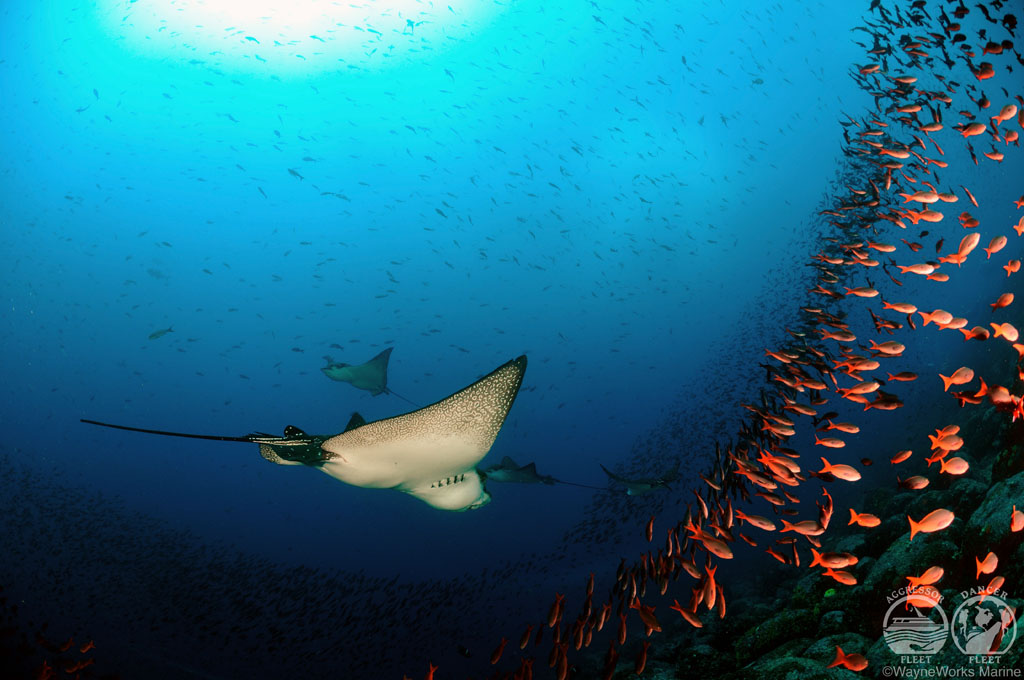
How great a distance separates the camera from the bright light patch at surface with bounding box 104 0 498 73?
1167cm

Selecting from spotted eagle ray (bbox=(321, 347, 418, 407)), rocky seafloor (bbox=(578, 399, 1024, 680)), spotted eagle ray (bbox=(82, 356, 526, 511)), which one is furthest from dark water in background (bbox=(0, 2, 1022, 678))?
spotted eagle ray (bbox=(82, 356, 526, 511))

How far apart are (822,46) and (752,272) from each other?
8938 millimetres

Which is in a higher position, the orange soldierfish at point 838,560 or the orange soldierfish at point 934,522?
the orange soldierfish at point 934,522

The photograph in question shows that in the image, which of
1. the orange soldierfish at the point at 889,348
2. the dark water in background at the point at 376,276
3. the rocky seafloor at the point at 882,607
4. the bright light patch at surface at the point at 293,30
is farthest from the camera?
the dark water in background at the point at 376,276

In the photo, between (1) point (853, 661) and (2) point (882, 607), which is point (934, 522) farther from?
(2) point (882, 607)

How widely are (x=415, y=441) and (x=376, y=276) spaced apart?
18.1 m

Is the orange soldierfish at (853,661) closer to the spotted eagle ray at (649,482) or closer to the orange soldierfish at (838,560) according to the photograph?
the orange soldierfish at (838,560)

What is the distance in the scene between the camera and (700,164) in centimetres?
1584

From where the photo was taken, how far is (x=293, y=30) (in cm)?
1241

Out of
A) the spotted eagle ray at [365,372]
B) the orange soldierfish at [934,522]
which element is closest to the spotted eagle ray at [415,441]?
the orange soldierfish at [934,522]

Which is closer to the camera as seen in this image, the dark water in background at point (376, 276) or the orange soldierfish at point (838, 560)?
the orange soldierfish at point (838, 560)

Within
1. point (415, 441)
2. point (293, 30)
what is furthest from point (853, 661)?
point (293, 30)

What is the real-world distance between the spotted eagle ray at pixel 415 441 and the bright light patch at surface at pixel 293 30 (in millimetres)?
12718

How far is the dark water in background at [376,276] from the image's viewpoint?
12.7m
